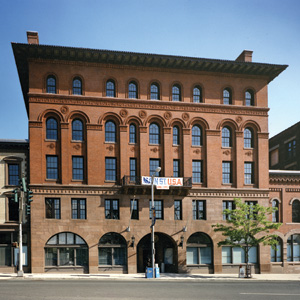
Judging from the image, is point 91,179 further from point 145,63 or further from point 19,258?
point 145,63

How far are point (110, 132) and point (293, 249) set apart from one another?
21.4m

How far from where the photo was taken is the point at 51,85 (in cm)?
4006

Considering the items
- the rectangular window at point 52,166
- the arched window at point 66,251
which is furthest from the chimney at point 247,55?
the arched window at point 66,251

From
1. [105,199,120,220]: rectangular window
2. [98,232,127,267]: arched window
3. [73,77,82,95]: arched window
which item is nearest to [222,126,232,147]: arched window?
[105,199,120,220]: rectangular window

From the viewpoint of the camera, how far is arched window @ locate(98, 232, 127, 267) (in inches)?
1545

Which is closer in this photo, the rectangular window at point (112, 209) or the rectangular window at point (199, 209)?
the rectangular window at point (112, 209)

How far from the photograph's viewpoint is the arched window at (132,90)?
41531 mm

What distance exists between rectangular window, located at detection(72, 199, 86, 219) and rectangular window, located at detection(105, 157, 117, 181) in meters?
3.23

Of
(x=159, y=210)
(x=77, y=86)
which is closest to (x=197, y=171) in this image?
(x=159, y=210)

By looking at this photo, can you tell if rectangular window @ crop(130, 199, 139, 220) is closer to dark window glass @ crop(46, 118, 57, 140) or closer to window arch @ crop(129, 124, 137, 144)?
window arch @ crop(129, 124, 137, 144)

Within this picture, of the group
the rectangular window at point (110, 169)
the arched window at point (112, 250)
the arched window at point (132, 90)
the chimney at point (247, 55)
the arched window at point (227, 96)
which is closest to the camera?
the arched window at point (112, 250)

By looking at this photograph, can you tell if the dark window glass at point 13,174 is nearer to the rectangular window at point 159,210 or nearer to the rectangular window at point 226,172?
the rectangular window at point 159,210

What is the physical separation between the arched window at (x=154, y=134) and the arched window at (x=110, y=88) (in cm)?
465

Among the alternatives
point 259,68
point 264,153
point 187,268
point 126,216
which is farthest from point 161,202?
point 259,68
